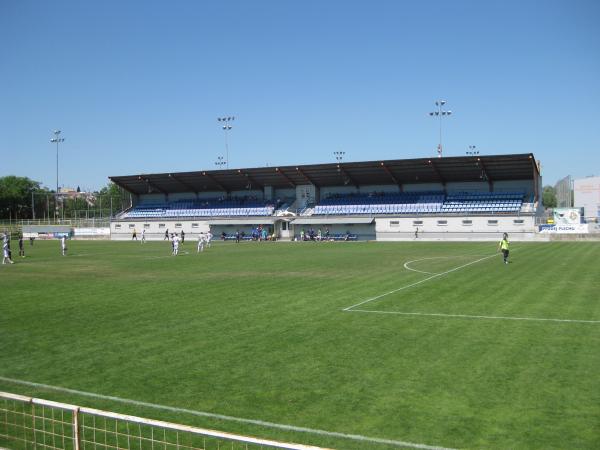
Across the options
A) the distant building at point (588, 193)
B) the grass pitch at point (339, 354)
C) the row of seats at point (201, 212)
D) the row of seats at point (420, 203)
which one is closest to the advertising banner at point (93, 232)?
the row of seats at point (201, 212)

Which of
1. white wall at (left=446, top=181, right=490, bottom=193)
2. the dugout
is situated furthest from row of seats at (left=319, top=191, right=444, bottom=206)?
the dugout

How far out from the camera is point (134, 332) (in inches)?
555

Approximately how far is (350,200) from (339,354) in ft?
204

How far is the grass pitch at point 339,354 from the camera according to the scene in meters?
7.89

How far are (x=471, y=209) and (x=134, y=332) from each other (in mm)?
55848

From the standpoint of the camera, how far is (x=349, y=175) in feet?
234

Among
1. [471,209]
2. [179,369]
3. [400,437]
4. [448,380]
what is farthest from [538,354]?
[471,209]

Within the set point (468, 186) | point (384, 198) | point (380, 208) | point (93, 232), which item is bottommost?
point (93, 232)

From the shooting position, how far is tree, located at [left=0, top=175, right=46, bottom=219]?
370 ft

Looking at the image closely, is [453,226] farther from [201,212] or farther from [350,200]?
[201,212]

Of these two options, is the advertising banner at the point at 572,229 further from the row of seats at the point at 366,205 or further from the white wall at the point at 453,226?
the row of seats at the point at 366,205

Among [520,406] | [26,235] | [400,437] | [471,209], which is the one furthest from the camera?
[26,235]

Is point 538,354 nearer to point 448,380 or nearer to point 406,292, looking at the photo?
point 448,380

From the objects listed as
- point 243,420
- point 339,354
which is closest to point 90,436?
point 243,420
